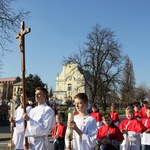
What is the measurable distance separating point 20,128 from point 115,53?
3235 centimetres

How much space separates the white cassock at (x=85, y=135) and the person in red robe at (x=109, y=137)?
2.40 m

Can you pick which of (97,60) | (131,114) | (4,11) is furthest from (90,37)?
(131,114)

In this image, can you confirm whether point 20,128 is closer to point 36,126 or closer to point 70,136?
point 36,126

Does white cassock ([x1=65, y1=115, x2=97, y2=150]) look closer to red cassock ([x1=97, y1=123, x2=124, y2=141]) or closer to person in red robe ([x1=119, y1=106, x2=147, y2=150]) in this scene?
red cassock ([x1=97, y1=123, x2=124, y2=141])

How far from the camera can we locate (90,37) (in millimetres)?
38281

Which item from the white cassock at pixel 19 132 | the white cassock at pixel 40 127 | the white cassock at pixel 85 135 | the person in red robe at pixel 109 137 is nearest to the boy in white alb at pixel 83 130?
the white cassock at pixel 85 135

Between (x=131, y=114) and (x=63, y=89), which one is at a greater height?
(x=63, y=89)

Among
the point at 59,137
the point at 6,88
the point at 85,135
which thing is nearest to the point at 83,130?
the point at 85,135

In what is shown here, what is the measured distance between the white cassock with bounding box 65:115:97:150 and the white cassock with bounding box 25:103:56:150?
642 millimetres

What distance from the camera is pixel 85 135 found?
4488mm

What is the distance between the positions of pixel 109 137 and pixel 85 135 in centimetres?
263

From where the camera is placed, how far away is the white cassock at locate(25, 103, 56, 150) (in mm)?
4957

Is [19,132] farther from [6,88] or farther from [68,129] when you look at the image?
[6,88]

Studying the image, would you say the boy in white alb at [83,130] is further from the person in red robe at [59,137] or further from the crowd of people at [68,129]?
the person in red robe at [59,137]
